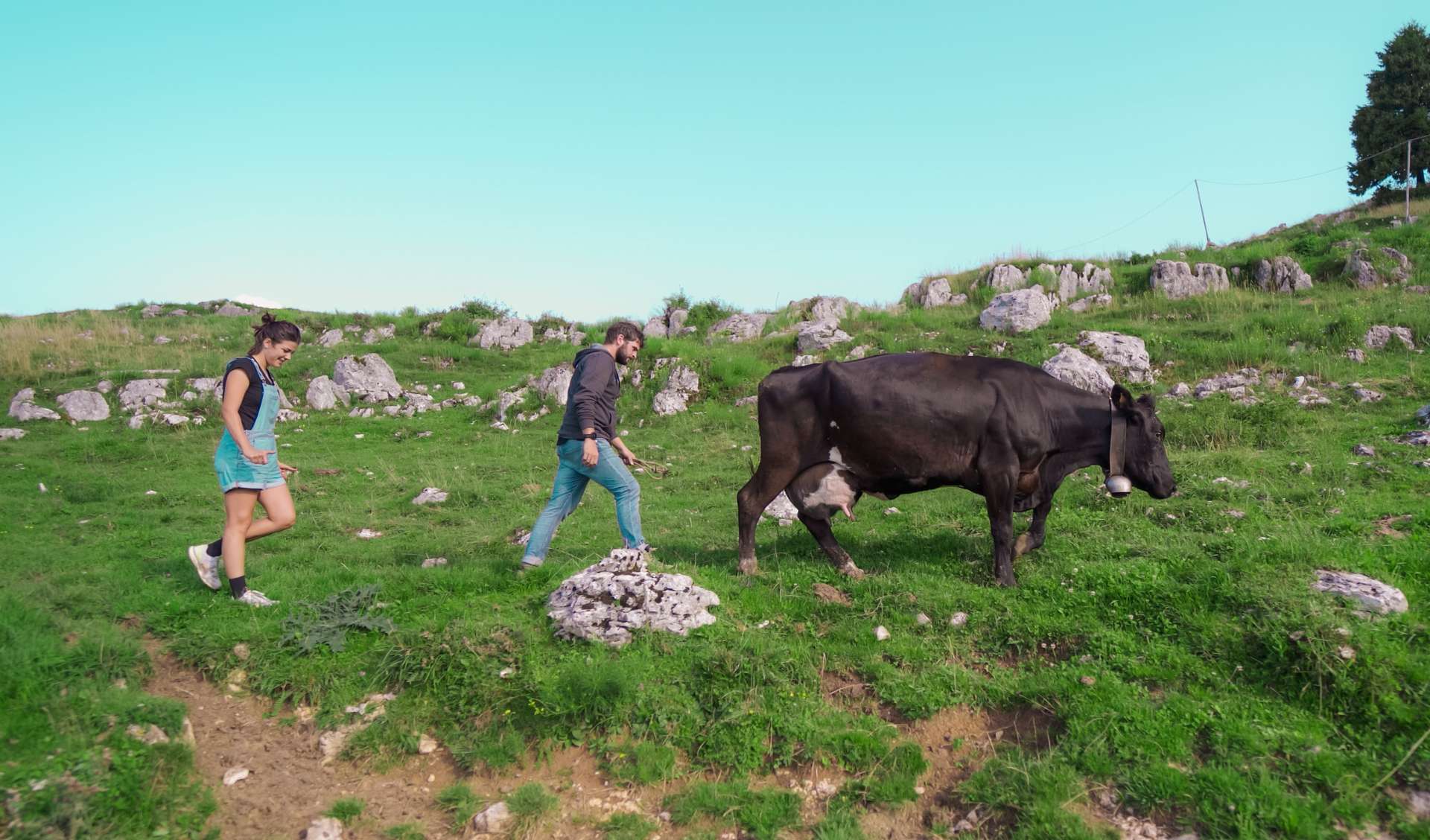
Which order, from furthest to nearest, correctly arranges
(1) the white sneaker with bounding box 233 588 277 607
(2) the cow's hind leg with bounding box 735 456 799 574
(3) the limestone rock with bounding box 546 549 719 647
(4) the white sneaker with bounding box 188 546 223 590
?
(2) the cow's hind leg with bounding box 735 456 799 574
(4) the white sneaker with bounding box 188 546 223 590
(1) the white sneaker with bounding box 233 588 277 607
(3) the limestone rock with bounding box 546 549 719 647

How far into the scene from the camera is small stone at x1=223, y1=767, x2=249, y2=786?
4.99 m

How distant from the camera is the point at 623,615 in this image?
6.13 metres

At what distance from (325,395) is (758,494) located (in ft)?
46.9

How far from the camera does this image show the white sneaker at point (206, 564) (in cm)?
699

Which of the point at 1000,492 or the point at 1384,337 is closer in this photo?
the point at 1000,492

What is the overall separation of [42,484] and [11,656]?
28.1 feet

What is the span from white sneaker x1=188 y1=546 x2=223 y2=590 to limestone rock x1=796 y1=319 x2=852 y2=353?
47.4 feet

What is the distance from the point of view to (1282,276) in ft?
67.5

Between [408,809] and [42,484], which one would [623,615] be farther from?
[42,484]

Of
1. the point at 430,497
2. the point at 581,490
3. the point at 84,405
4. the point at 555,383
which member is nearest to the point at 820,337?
the point at 555,383

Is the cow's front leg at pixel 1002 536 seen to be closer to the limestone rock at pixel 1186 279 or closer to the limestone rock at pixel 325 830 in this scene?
the limestone rock at pixel 325 830

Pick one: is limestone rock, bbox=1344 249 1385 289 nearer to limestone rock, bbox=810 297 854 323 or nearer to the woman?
limestone rock, bbox=810 297 854 323

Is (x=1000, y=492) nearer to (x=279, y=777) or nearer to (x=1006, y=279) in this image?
(x=279, y=777)

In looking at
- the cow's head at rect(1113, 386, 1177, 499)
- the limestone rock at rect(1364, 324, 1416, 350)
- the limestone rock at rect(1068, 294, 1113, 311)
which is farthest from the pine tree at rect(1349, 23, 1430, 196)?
the cow's head at rect(1113, 386, 1177, 499)
